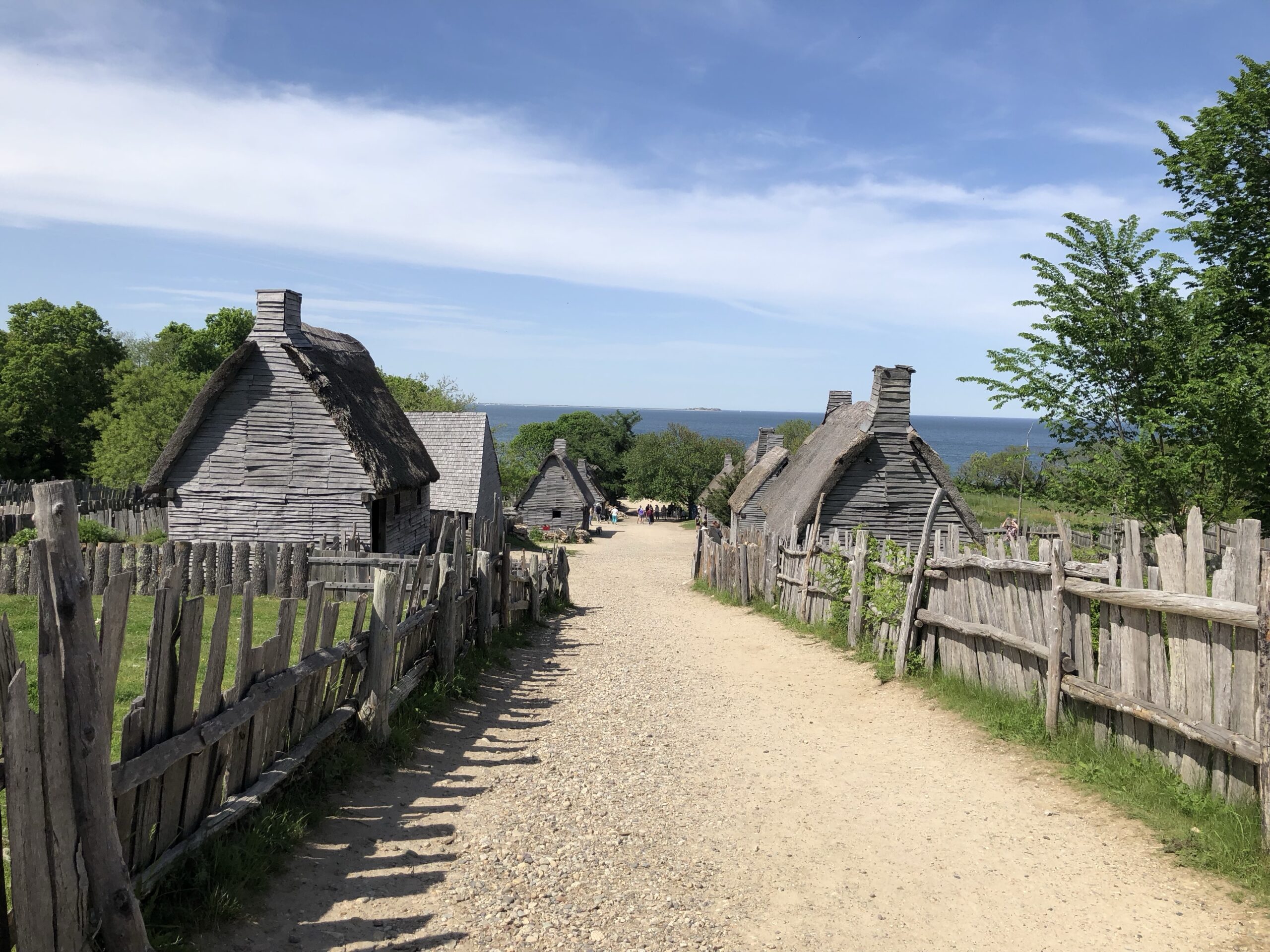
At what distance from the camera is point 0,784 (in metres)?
3.29

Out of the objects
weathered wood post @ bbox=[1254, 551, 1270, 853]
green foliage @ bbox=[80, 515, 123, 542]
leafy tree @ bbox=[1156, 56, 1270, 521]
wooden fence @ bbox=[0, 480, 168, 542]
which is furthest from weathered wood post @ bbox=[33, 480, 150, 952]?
green foliage @ bbox=[80, 515, 123, 542]

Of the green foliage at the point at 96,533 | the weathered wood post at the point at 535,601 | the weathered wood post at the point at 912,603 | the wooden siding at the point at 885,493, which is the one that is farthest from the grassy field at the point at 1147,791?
the green foliage at the point at 96,533

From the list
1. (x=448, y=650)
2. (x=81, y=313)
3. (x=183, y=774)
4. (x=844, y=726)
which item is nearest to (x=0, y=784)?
(x=183, y=774)

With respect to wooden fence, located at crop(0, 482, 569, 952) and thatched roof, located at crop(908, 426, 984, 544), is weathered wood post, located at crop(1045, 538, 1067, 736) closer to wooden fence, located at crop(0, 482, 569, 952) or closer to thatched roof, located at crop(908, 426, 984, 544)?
wooden fence, located at crop(0, 482, 569, 952)

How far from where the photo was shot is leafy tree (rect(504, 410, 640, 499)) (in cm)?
8194

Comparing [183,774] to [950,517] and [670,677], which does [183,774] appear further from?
[950,517]

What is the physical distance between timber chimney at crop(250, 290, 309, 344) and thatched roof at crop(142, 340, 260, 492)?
0.44 metres

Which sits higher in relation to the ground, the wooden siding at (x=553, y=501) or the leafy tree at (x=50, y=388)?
the leafy tree at (x=50, y=388)

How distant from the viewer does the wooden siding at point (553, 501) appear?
53.0m

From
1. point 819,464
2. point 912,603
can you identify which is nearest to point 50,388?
point 819,464

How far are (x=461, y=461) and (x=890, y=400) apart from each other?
21.0m

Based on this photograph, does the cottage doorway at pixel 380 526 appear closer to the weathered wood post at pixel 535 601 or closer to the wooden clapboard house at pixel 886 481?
the weathered wood post at pixel 535 601

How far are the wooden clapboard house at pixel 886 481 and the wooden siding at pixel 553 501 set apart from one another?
33430 millimetres

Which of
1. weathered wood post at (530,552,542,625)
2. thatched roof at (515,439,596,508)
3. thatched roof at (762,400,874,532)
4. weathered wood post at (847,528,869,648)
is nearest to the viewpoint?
weathered wood post at (847,528,869,648)
